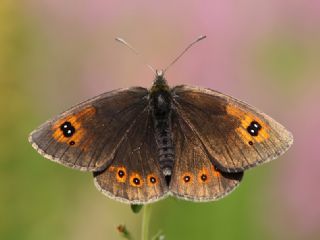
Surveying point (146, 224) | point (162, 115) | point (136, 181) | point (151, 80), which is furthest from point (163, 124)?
point (151, 80)

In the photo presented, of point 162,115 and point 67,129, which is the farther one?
point 162,115

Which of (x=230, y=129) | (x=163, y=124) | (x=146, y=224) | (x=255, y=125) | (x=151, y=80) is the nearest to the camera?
(x=146, y=224)

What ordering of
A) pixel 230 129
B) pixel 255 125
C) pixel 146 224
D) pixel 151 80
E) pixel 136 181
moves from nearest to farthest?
pixel 146 224 → pixel 136 181 → pixel 255 125 → pixel 230 129 → pixel 151 80


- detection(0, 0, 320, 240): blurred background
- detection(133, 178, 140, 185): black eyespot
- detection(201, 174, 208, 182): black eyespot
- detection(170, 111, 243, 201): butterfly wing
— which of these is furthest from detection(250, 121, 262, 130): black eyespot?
detection(0, 0, 320, 240): blurred background

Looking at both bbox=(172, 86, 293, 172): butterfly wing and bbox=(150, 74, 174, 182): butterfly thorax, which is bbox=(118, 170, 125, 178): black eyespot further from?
bbox=(172, 86, 293, 172): butterfly wing

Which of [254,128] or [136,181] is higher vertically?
[254,128]

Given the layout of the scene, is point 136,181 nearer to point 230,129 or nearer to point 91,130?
point 91,130
